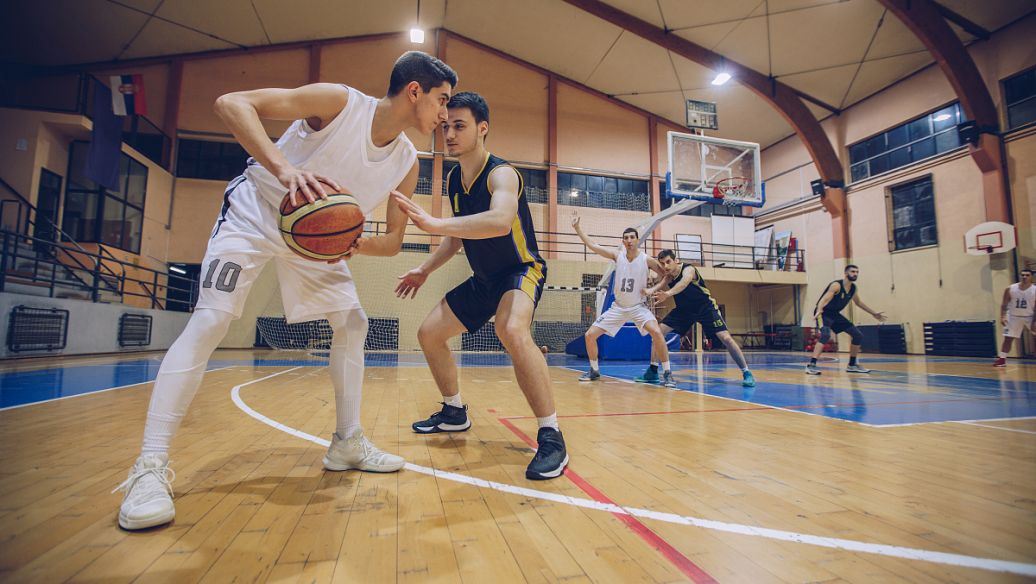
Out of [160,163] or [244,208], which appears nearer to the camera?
[244,208]

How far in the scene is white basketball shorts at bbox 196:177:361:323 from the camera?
5.84 feet

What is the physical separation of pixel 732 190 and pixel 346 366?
12180 millimetres

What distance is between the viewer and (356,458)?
2145 mm

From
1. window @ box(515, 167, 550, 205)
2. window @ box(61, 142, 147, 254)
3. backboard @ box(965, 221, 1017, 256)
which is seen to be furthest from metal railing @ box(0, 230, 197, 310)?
backboard @ box(965, 221, 1017, 256)

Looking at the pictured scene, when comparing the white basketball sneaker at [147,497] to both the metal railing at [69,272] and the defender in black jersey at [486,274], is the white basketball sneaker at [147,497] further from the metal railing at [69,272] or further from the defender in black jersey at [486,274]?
the metal railing at [69,272]

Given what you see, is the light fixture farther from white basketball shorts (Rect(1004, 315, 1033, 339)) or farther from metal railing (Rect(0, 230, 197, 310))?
white basketball shorts (Rect(1004, 315, 1033, 339))

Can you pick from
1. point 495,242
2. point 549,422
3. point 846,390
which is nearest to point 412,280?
point 495,242

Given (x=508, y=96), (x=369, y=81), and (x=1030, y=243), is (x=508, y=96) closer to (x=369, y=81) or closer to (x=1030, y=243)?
(x=369, y=81)

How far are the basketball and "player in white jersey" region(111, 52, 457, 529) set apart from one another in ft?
0.17

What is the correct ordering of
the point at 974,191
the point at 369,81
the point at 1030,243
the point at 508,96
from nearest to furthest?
1. the point at 1030,243
2. the point at 974,191
3. the point at 369,81
4. the point at 508,96

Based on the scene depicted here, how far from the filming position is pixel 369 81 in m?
16.2

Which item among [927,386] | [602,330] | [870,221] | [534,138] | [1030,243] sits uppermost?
[534,138]

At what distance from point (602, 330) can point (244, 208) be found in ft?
16.3

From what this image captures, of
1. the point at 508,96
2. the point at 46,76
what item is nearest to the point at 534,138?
the point at 508,96
